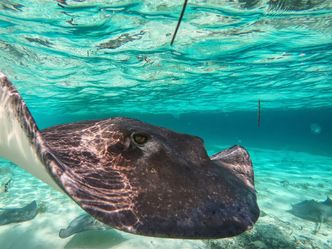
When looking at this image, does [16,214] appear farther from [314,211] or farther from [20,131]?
[314,211]

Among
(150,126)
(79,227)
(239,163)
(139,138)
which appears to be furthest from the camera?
(79,227)

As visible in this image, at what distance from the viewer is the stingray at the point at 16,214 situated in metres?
8.39

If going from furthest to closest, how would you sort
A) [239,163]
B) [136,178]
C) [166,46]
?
[166,46], [239,163], [136,178]

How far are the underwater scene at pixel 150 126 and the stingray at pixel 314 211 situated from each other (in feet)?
0.13

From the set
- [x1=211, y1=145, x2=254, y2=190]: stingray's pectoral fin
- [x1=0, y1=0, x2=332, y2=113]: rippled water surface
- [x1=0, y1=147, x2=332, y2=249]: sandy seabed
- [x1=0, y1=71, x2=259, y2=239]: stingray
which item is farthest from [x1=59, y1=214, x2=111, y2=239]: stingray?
[x1=0, y1=0, x2=332, y2=113]: rippled water surface

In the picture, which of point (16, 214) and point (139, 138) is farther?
point (16, 214)

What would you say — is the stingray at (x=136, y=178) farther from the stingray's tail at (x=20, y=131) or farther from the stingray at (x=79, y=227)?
the stingray at (x=79, y=227)

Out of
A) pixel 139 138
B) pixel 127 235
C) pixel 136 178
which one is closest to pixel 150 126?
pixel 139 138

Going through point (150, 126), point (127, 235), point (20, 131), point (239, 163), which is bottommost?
point (127, 235)

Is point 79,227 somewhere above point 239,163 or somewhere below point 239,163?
below

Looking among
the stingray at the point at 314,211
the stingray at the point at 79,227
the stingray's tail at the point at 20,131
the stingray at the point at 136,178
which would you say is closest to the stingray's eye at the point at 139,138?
the stingray at the point at 136,178

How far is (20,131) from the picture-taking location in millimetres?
2289

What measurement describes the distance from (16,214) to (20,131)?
7854 millimetres

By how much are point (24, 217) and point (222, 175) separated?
829 cm
